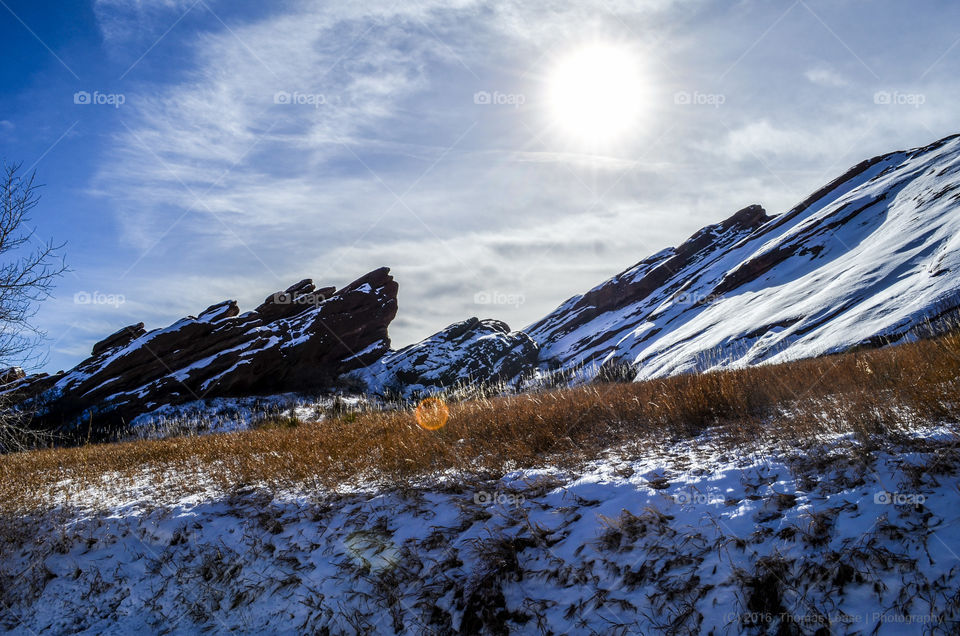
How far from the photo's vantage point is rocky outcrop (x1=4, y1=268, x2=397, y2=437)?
143 feet

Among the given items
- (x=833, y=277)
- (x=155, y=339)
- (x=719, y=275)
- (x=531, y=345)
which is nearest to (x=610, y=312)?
(x=531, y=345)

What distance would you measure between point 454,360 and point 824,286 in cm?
4410

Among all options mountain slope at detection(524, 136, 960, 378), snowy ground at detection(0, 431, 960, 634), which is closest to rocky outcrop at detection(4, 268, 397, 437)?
mountain slope at detection(524, 136, 960, 378)

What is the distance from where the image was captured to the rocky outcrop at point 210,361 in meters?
43.4

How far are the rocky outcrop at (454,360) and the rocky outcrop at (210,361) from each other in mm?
4485

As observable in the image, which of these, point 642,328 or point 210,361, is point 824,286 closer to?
point 642,328

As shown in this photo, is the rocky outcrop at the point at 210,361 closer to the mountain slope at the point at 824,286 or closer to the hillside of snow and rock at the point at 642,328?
the hillside of snow and rock at the point at 642,328

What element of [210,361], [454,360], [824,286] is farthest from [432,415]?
[454,360]

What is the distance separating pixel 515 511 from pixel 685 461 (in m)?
1.93

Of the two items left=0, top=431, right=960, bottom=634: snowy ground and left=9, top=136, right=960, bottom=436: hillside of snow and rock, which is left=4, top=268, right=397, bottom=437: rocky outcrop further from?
left=0, top=431, right=960, bottom=634: snowy ground

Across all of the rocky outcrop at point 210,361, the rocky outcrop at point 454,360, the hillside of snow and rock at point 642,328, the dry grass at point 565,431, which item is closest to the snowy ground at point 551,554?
the dry grass at point 565,431

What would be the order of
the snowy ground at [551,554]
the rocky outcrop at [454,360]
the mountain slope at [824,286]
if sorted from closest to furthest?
the snowy ground at [551,554] → the mountain slope at [824,286] → the rocky outcrop at [454,360]

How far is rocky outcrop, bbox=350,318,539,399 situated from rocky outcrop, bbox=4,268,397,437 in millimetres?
4485

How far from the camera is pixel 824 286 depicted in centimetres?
3212
